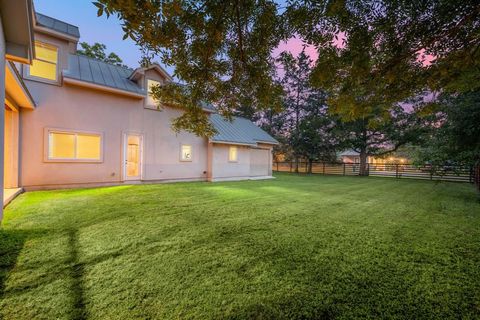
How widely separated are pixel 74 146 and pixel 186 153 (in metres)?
4.89

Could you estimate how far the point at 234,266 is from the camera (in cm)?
263

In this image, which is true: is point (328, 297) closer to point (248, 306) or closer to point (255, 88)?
point (248, 306)

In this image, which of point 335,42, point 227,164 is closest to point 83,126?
point 227,164

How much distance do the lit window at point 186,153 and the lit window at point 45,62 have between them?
5817mm

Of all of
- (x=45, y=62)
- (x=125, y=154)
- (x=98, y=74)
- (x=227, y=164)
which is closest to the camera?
(x=45, y=62)

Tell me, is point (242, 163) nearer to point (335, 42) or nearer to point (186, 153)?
point (186, 153)

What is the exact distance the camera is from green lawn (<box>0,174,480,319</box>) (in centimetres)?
191

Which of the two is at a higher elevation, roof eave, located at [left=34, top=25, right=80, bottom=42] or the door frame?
roof eave, located at [left=34, top=25, right=80, bottom=42]

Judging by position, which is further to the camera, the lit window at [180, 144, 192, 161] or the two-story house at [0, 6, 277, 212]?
the lit window at [180, 144, 192, 161]

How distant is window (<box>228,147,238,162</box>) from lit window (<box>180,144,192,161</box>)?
8.31ft

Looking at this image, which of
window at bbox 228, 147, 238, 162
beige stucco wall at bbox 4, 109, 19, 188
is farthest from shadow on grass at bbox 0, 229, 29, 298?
window at bbox 228, 147, 238, 162

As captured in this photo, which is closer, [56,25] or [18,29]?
[18,29]

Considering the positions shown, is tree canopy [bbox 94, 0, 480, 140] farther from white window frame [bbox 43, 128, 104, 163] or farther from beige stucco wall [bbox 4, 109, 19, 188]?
beige stucco wall [bbox 4, 109, 19, 188]

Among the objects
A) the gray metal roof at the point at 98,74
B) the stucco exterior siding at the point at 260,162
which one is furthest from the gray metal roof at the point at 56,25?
the stucco exterior siding at the point at 260,162
